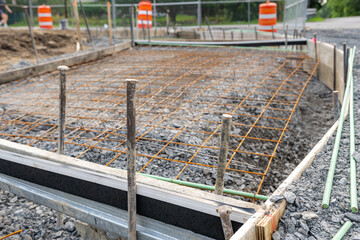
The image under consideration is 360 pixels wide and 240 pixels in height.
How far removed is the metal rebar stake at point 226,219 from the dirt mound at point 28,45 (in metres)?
8.02

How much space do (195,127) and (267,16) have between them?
922cm

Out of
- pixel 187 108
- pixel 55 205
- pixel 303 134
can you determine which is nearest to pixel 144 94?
pixel 187 108

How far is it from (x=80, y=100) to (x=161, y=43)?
478cm

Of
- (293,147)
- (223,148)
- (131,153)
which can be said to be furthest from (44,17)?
(223,148)

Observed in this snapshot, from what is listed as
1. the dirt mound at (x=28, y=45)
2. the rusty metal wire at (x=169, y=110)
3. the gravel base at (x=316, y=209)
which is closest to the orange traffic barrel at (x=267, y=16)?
the rusty metal wire at (x=169, y=110)

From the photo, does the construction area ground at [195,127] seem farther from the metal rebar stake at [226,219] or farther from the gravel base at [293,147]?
the metal rebar stake at [226,219]

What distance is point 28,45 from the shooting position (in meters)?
11.1

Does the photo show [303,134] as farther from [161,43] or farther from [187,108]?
[161,43]

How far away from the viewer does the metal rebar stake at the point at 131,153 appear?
2.22m

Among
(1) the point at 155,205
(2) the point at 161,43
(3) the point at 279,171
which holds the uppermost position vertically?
(2) the point at 161,43

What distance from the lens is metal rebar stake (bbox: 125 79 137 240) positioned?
2.22 m

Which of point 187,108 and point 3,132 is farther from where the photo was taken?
point 187,108

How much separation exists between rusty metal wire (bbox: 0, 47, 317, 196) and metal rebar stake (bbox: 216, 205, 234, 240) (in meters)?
0.96

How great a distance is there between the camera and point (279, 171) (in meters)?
4.38
